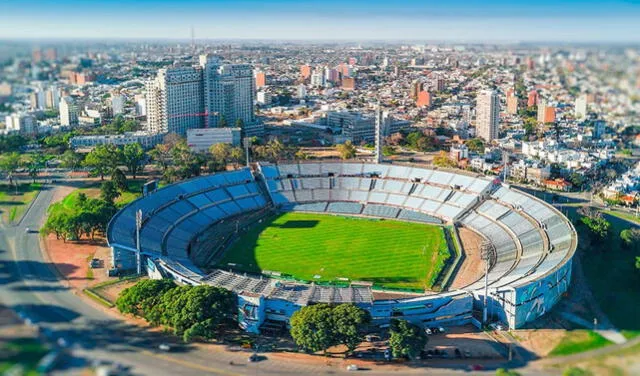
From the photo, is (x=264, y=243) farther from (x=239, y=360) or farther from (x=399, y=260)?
(x=239, y=360)

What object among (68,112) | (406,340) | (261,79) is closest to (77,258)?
(406,340)

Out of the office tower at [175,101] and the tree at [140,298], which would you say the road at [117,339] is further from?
the office tower at [175,101]

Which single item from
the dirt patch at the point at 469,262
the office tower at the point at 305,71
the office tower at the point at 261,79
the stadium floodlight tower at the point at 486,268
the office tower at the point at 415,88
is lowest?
the dirt patch at the point at 469,262

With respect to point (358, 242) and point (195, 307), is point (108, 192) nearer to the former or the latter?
point (358, 242)

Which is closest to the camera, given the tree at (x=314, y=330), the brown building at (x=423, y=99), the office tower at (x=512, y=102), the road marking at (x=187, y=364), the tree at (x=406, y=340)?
the road marking at (x=187, y=364)

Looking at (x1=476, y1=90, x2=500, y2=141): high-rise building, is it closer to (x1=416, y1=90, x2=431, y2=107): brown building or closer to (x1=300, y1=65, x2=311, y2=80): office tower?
(x1=416, y1=90, x2=431, y2=107): brown building

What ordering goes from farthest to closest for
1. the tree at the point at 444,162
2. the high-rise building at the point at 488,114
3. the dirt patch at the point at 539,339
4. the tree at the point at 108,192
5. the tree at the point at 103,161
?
the high-rise building at the point at 488,114 → the tree at the point at 444,162 → the tree at the point at 103,161 → the tree at the point at 108,192 → the dirt patch at the point at 539,339

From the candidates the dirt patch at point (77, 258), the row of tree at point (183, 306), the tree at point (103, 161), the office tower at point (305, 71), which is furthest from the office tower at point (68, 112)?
the row of tree at point (183, 306)

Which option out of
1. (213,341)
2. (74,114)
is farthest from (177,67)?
(213,341)
